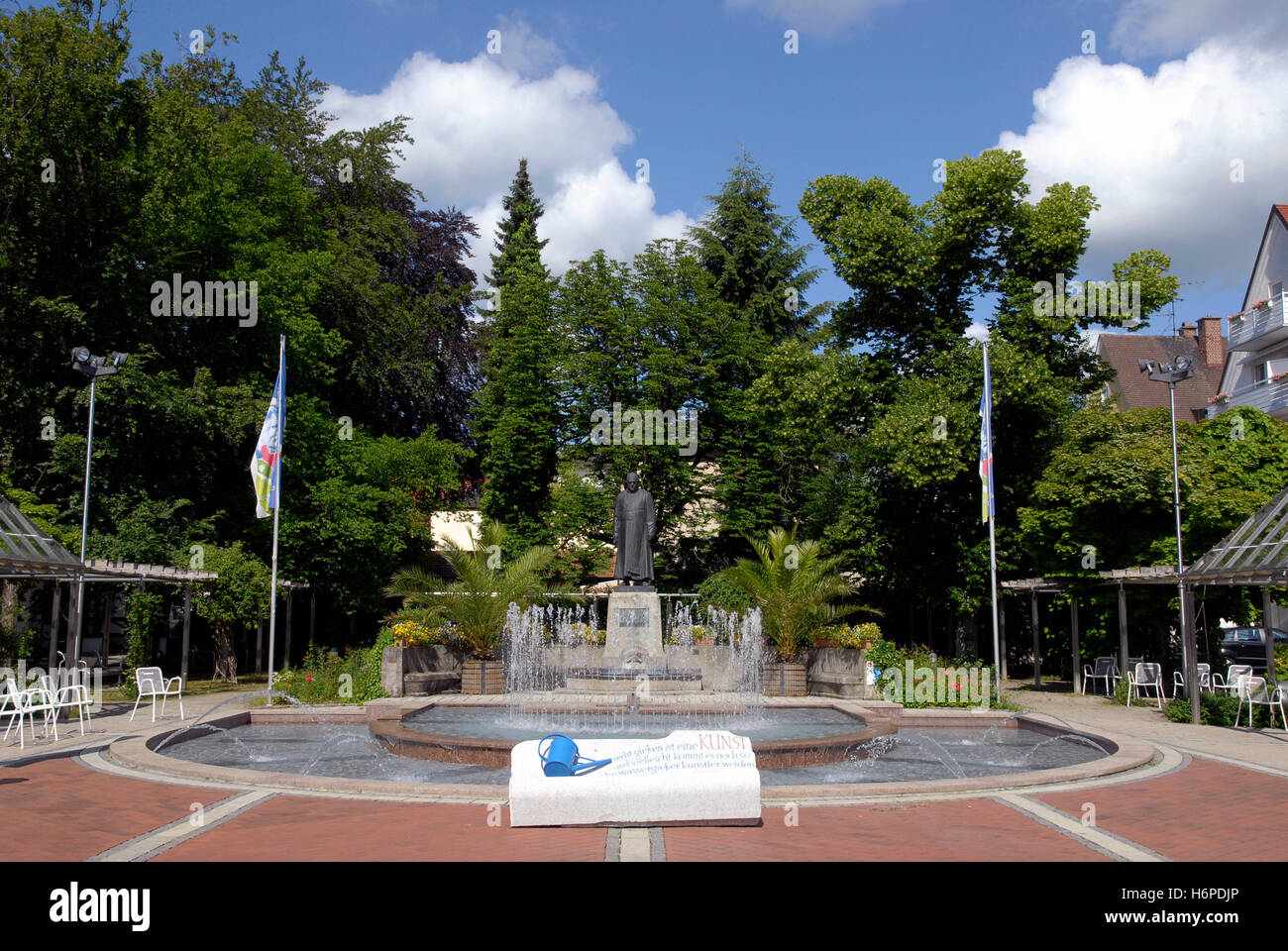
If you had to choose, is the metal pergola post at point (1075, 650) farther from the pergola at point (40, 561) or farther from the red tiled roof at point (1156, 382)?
the red tiled roof at point (1156, 382)

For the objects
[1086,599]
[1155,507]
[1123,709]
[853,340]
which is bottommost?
[1123,709]

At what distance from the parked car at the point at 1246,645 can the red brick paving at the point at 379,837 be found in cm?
2701

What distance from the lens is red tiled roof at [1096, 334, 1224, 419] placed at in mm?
48156

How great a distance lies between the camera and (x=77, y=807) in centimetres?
889

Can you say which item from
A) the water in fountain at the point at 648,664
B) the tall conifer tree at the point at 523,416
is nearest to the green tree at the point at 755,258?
the tall conifer tree at the point at 523,416

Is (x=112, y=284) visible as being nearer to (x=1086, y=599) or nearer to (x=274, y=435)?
(x=274, y=435)

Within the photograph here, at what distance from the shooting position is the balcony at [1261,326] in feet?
115

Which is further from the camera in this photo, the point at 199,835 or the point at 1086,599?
the point at 1086,599

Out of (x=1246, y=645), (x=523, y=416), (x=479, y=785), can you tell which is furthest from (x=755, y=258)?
(x=479, y=785)

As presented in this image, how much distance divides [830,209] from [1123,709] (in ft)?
53.0

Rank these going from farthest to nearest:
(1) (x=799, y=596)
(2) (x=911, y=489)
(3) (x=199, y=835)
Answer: (2) (x=911, y=489) < (1) (x=799, y=596) < (3) (x=199, y=835)

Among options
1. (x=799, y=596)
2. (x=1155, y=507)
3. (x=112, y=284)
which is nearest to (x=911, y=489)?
(x=1155, y=507)

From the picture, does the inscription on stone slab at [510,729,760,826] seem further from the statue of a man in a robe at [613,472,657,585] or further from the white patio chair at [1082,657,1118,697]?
the white patio chair at [1082,657,1118,697]

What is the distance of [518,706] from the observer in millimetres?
16828
